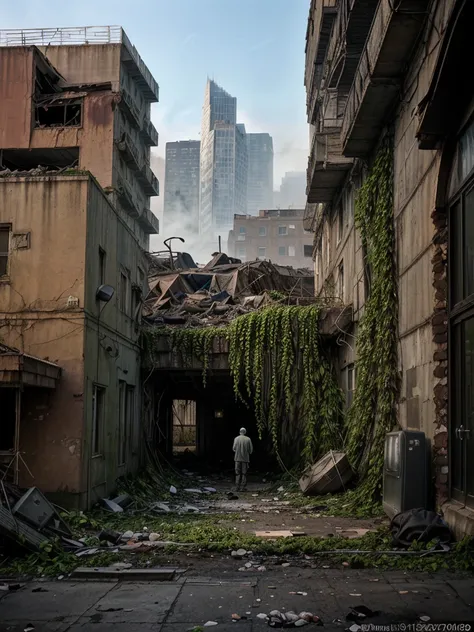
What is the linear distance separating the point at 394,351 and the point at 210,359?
7.51 metres

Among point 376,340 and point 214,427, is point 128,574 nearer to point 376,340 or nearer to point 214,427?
point 376,340

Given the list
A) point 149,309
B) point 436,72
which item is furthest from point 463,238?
point 149,309

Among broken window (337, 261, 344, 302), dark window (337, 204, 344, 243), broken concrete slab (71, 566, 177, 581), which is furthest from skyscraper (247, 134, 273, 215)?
broken concrete slab (71, 566, 177, 581)

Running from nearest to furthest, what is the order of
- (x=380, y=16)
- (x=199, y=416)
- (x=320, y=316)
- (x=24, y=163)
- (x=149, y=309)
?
(x=380, y=16)
(x=320, y=316)
(x=149, y=309)
(x=199, y=416)
(x=24, y=163)

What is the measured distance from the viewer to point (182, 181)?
164 metres

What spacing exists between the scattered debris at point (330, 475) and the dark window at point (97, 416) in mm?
4863

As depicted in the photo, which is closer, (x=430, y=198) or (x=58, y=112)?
(x=430, y=198)

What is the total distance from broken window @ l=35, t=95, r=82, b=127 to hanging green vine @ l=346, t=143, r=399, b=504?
2329 centimetres

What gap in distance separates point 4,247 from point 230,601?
869cm

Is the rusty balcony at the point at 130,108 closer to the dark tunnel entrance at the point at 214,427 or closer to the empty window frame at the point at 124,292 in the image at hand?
the dark tunnel entrance at the point at 214,427

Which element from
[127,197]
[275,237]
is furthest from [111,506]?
[275,237]

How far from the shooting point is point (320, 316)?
17.5 metres

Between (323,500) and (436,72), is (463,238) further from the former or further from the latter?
(323,500)

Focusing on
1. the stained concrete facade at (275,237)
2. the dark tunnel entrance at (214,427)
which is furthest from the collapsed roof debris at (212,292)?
the stained concrete facade at (275,237)
